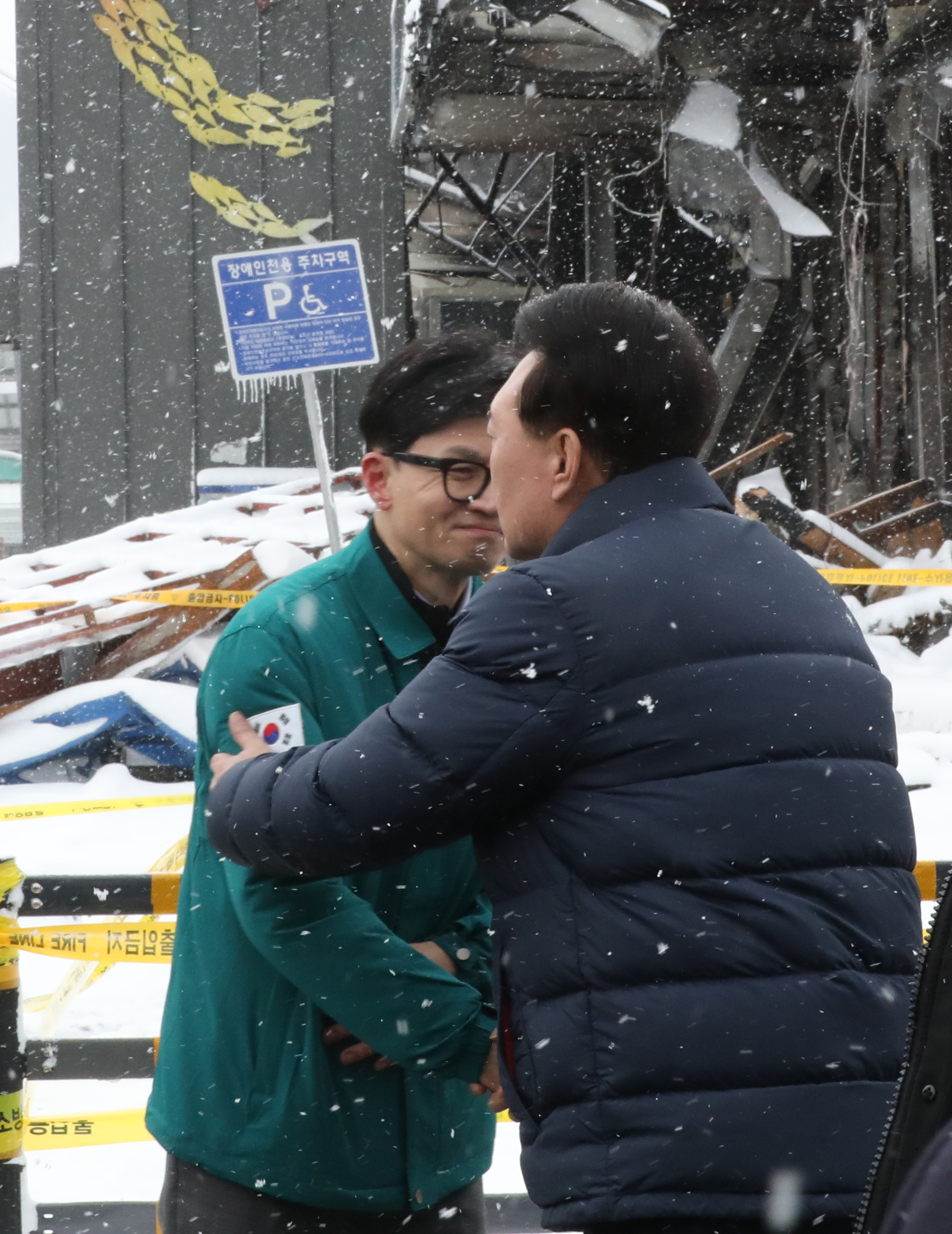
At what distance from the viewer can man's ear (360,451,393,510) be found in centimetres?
204

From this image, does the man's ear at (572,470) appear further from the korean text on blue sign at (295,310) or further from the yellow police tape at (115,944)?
the korean text on blue sign at (295,310)

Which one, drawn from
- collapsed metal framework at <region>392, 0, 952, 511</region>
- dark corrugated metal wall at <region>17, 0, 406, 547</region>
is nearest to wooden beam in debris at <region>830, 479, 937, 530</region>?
collapsed metal framework at <region>392, 0, 952, 511</region>

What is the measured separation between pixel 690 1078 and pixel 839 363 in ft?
41.3

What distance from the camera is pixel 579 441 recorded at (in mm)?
1517

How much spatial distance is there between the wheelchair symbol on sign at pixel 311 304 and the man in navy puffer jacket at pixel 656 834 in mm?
5448

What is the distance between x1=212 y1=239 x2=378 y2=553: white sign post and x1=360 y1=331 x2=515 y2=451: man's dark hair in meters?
4.64

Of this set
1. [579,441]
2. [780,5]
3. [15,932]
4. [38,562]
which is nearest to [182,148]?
[38,562]

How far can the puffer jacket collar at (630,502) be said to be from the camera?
4.85 feet

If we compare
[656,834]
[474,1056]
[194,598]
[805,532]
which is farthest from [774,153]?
[656,834]

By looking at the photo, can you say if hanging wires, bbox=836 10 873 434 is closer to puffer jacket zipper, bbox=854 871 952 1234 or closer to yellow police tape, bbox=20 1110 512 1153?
yellow police tape, bbox=20 1110 512 1153

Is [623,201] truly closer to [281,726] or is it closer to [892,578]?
[892,578]

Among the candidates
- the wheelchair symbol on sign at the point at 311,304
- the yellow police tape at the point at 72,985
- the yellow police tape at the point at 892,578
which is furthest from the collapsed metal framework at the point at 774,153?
the yellow police tape at the point at 72,985

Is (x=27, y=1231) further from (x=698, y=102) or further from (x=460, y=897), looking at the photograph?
(x=698, y=102)

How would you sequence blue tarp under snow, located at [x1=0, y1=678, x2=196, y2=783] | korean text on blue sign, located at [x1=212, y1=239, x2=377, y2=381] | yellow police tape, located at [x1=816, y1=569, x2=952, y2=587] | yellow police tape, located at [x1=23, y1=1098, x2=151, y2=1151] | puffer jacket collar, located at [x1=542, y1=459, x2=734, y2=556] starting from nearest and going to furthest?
1. puffer jacket collar, located at [x1=542, y1=459, x2=734, y2=556]
2. yellow police tape, located at [x1=23, y1=1098, x2=151, y2=1151]
3. korean text on blue sign, located at [x1=212, y1=239, x2=377, y2=381]
4. blue tarp under snow, located at [x1=0, y1=678, x2=196, y2=783]
5. yellow police tape, located at [x1=816, y1=569, x2=952, y2=587]
